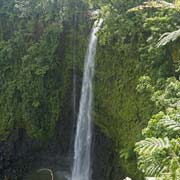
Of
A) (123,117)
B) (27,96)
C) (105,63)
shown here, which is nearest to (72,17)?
(105,63)

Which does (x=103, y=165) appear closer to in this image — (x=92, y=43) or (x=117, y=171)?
(x=117, y=171)

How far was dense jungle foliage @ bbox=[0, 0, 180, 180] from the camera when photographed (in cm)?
827

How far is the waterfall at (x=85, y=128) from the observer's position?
440 inches

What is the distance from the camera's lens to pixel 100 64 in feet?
35.3

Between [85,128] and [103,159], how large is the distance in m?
1.16

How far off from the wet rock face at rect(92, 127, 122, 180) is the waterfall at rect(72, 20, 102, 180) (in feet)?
0.65

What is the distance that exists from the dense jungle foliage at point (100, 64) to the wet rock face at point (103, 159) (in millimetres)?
354

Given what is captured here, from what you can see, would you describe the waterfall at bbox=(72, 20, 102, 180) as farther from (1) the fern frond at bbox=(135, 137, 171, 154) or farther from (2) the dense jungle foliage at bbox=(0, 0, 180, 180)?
(1) the fern frond at bbox=(135, 137, 171, 154)

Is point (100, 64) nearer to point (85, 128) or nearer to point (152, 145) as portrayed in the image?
point (85, 128)

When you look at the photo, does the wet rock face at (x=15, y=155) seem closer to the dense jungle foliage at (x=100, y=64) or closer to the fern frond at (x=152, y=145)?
the dense jungle foliage at (x=100, y=64)

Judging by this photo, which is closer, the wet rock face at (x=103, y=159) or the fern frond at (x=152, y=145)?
the fern frond at (x=152, y=145)

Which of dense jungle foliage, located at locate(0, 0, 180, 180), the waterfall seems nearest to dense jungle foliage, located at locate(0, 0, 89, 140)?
dense jungle foliage, located at locate(0, 0, 180, 180)

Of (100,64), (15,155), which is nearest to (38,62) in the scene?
(100,64)

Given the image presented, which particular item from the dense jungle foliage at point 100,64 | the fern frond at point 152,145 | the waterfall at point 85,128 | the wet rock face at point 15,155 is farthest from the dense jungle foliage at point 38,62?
the fern frond at point 152,145
